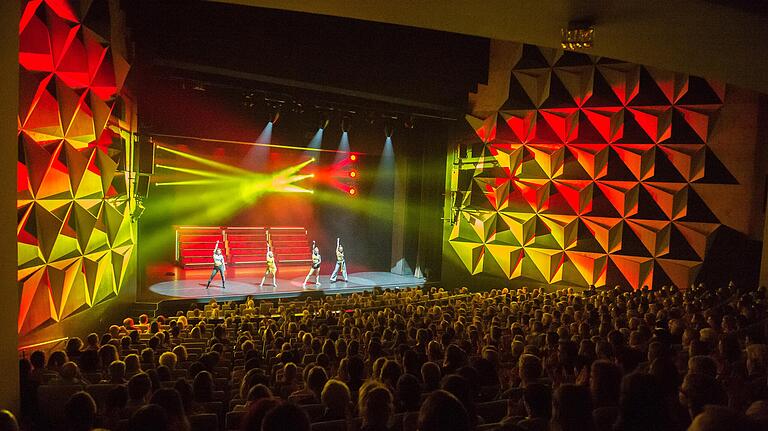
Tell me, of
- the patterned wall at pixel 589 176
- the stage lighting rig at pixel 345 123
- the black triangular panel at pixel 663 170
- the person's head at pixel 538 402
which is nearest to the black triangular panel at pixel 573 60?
the patterned wall at pixel 589 176

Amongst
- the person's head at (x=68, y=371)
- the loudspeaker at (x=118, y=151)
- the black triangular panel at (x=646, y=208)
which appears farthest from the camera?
the black triangular panel at (x=646, y=208)

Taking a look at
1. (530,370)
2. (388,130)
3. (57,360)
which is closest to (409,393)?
(530,370)

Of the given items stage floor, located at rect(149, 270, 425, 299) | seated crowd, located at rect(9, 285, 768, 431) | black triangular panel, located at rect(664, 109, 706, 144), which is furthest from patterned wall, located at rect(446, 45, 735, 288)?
seated crowd, located at rect(9, 285, 768, 431)

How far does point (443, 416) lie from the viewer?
212cm

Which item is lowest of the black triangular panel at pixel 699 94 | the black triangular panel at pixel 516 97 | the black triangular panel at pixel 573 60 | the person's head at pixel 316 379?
the person's head at pixel 316 379

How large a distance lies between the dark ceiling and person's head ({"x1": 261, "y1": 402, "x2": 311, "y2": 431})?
1283 centimetres

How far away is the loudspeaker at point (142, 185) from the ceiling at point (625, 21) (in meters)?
7.54

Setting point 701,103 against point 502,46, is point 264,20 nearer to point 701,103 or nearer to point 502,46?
point 502,46

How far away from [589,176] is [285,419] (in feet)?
49.4

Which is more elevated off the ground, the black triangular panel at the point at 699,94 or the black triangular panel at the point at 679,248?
the black triangular panel at the point at 699,94

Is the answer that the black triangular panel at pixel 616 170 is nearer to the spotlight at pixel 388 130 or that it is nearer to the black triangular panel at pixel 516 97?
the black triangular panel at pixel 516 97

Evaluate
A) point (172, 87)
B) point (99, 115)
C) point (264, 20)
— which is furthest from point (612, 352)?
point (172, 87)

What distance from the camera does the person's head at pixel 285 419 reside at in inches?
78.1

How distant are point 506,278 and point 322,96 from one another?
27.9ft
